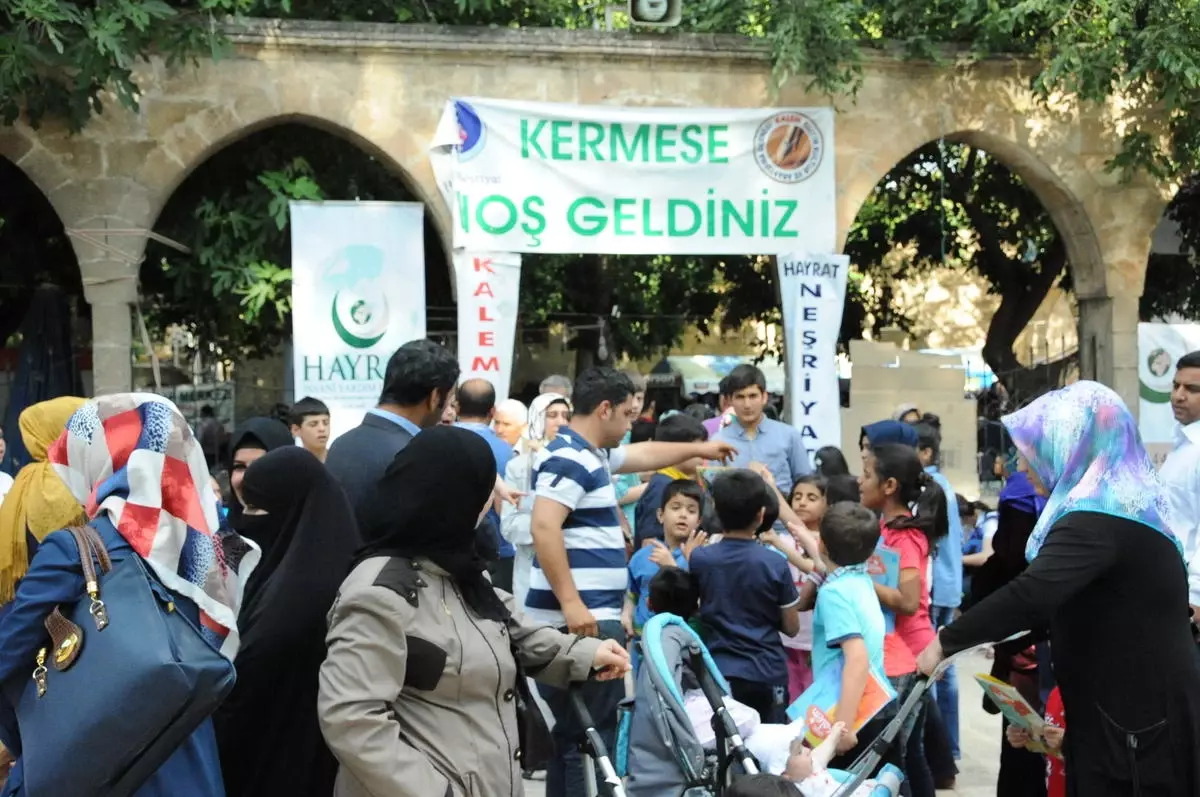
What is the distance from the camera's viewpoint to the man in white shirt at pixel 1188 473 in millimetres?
5180

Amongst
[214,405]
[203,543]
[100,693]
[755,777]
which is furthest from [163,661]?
[214,405]

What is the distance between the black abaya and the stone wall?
6.99 meters

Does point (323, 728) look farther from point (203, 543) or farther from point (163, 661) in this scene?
point (203, 543)

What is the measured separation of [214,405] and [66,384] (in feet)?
5.99

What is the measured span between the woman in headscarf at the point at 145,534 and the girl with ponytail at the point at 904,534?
2.97m

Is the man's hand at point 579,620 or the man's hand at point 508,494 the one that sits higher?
the man's hand at point 508,494

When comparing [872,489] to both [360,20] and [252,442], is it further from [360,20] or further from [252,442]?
[360,20]

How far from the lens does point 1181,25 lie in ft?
32.9

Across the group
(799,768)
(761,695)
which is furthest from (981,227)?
(799,768)

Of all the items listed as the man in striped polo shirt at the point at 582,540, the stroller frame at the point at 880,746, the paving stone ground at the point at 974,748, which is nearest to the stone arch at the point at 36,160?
the paving stone ground at the point at 974,748

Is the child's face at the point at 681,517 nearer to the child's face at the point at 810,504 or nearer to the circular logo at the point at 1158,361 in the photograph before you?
the child's face at the point at 810,504

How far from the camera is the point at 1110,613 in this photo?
3807 mm

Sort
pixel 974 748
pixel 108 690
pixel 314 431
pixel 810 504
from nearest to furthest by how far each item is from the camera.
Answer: pixel 108 690 < pixel 810 504 < pixel 314 431 < pixel 974 748

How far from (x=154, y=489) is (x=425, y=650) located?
2.44 ft
